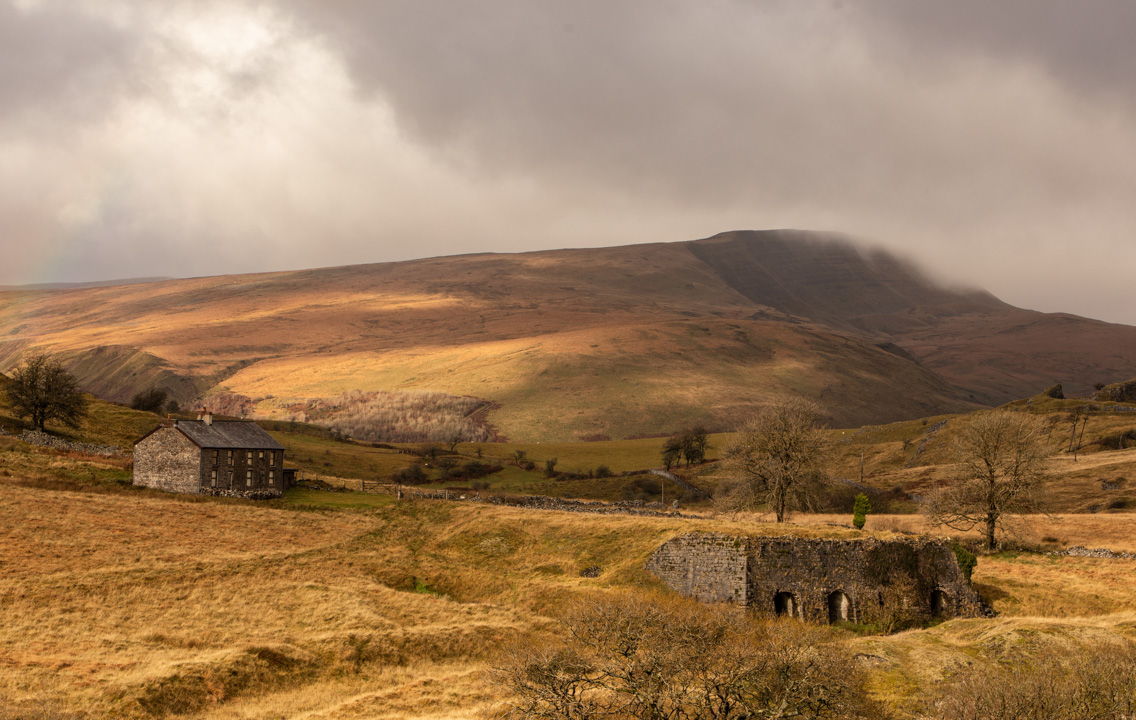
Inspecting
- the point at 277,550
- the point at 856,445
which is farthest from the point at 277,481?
the point at 856,445

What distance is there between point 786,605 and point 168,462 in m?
53.6

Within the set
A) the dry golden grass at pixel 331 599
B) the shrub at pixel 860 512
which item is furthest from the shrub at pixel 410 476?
the shrub at pixel 860 512

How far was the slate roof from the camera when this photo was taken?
68.4 m

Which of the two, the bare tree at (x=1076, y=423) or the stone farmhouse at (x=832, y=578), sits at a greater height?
the bare tree at (x=1076, y=423)

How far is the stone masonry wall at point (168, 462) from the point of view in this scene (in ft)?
219

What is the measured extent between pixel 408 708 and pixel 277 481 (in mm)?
49290

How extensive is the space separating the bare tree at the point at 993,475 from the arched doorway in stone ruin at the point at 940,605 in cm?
1877

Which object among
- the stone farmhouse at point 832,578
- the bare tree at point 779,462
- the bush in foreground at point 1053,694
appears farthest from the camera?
the bare tree at point 779,462

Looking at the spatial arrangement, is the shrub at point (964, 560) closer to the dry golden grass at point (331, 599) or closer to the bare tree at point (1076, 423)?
the dry golden grass at point (331, 599)

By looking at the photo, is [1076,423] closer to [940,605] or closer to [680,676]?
[940,605]

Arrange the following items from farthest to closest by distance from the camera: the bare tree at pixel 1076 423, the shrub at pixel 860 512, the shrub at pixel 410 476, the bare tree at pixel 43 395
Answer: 1. the bare tree at pixel 1076 423
2. the shrub at pixel 410 476
3. the bare tree at pixel 43 395
4. the shrub at pixel 860 512

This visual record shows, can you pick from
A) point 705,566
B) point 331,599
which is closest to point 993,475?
point 705,566

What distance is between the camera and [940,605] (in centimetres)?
3962

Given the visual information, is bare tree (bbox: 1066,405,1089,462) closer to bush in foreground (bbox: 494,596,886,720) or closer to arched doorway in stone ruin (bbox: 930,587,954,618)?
arched doorway in stone ruin (bbox: 930,587,954,618)
